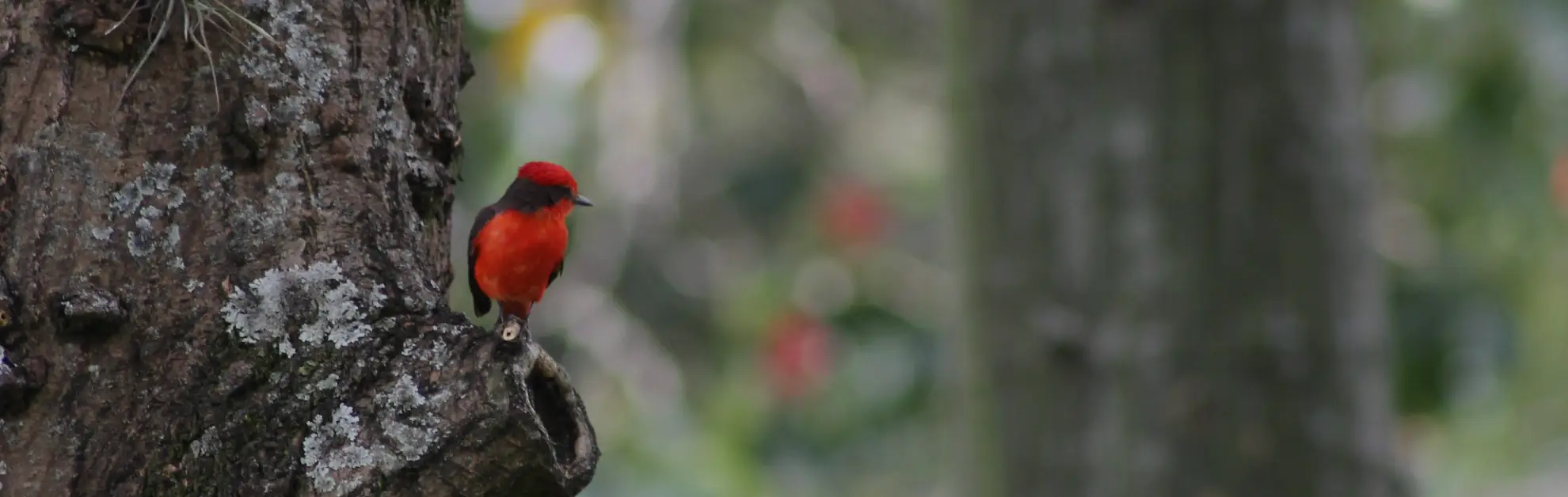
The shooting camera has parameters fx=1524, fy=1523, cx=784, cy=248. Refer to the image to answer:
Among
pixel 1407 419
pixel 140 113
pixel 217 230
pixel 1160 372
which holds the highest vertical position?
pixel 140 113

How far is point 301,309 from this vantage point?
2.17 meters

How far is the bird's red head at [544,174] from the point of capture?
3.06 meters

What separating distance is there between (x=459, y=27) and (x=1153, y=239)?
6.67 feet

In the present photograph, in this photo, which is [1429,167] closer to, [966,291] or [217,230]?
[966,291]

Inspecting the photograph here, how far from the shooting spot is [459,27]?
2.69 m

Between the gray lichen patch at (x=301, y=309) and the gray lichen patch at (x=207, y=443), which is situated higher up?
the gray lichen patch at (x=301, y=309)

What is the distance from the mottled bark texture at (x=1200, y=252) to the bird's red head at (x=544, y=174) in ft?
4.91

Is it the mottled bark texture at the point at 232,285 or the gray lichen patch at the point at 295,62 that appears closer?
the mottled bark texture at the point at 232,285

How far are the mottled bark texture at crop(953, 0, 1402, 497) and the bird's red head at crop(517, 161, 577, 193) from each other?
4.91ft

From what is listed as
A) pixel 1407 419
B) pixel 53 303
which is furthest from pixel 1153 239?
pixel 1407 419

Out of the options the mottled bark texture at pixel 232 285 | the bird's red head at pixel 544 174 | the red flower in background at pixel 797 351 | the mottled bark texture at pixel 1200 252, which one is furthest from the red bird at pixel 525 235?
the red flower in background at pixel 797 351

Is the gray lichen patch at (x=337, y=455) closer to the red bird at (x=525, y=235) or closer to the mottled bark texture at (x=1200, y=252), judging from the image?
the red bird at (x=525, y=235)

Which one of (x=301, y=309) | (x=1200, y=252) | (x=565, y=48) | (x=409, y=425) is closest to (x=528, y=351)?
(x=409, y=425)

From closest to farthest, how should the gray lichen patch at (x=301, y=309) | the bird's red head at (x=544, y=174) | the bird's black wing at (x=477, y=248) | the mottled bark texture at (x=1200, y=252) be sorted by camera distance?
the gray lichen patch at (x=301, y=309) < the bird's red head at (x=544, y=174) < the bird's black wing at (x=477, y=248) < the mottled bark texture at (x=1200, y=252)
